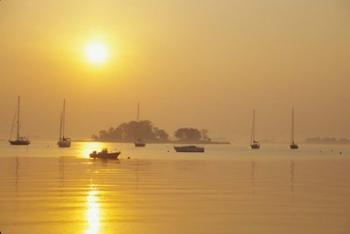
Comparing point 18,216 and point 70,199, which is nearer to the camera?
point 18,216

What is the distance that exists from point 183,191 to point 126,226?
17024 millimetres

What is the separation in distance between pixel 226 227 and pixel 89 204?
9793 millimetres

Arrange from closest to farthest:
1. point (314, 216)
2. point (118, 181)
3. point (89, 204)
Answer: point (314, 216) < point (89, 204) < point (118, 181)

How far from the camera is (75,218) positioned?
1121 inches

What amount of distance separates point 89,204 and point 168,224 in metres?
7.79

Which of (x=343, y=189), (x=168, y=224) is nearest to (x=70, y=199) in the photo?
(x=168, y=224)

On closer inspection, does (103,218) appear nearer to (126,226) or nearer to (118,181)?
(126,226)

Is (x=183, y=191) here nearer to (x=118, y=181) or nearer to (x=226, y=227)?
(x=118, y=181)

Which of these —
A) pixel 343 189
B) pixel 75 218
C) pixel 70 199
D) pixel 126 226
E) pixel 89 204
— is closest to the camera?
pixel 126 226

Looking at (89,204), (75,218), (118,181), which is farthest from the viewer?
(118,181)

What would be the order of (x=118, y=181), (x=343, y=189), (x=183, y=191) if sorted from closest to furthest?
(x=183, y=191), (x=343, y=189), (x=118, y=181)

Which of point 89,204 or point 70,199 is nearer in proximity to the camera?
point 89,204

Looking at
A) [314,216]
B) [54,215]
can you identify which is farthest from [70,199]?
[314,216]

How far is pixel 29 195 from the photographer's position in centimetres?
3916
